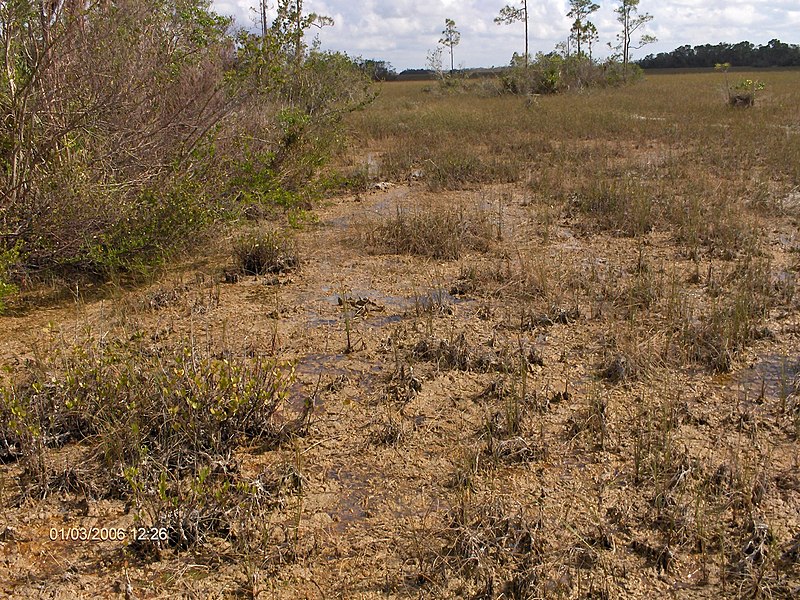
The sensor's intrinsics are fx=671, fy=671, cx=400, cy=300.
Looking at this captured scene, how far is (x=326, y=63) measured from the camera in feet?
38.9

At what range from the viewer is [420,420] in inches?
142

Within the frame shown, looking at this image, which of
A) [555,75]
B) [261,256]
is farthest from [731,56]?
[261,256]

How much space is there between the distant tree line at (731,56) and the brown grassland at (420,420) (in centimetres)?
5456

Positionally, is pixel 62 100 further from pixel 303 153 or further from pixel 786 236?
pixel 786 236

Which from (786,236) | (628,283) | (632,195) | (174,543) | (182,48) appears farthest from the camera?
(632,195)

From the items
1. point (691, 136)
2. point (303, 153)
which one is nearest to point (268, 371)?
point (303, 153)

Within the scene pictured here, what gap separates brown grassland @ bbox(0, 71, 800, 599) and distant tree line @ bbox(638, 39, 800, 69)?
54562mm

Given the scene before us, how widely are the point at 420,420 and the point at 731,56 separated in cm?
6468

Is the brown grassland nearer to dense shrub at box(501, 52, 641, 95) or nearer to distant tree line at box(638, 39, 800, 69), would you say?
dense shrub at box(501, 52, 641, 95)

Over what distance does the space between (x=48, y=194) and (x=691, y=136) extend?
11439 millimetres

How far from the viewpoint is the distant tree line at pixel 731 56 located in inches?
2042

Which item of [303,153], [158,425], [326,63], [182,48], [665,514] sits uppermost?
[326,63]
